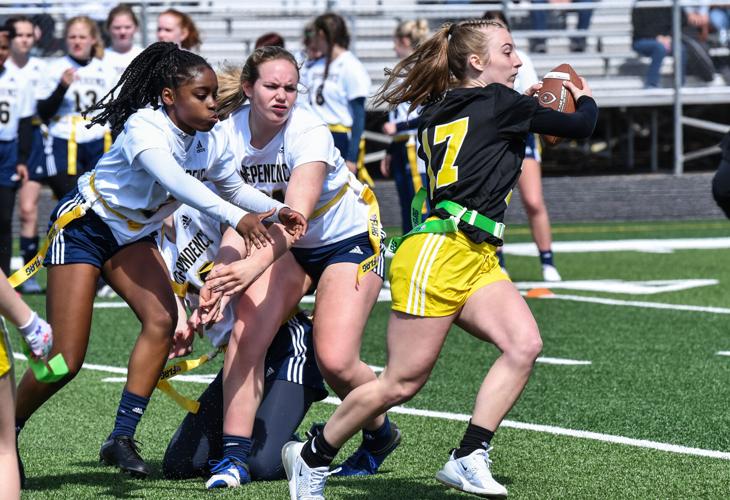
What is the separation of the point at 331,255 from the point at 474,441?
126 centimetres

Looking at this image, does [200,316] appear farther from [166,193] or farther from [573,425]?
[573,425]

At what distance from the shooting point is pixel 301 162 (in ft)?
17.9

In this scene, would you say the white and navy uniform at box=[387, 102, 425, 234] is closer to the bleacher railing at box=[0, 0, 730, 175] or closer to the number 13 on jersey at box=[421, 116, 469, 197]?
the bleacher railing at box=[0, 0, 730, 175]

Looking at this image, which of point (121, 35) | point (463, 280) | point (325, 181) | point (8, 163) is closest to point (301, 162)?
point (325, 181)

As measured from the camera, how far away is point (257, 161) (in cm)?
562

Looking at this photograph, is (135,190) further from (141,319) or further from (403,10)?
(403,10)

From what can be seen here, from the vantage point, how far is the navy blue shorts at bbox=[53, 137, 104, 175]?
36.7ft

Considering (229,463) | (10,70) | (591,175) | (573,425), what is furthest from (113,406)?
(591,175)

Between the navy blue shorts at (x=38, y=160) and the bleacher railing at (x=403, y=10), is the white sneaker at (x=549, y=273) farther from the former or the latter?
the bleacher railing at (x=403, y=10)

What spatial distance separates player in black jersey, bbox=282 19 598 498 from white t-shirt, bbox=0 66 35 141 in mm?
6977

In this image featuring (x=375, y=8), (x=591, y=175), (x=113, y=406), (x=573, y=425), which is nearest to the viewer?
(x=573, y=425)

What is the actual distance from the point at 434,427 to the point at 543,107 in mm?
1953

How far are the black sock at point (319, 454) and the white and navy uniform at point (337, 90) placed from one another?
7235 mm

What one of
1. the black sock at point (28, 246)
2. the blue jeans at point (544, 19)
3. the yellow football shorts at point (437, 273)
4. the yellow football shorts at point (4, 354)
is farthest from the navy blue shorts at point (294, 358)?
the blue jeans at point (544, 19)
